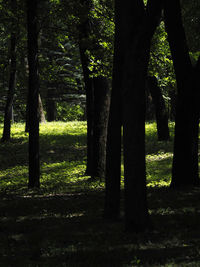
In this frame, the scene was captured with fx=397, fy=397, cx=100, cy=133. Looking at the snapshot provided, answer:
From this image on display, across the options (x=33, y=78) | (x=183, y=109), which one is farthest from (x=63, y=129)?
(x=183, y=109)

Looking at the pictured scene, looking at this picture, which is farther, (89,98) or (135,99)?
(89,98)

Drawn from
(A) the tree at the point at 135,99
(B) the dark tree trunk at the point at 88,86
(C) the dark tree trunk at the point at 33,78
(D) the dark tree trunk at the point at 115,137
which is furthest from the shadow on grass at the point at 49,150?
(A) the tree at the point at 135,99

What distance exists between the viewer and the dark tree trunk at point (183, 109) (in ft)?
39.7

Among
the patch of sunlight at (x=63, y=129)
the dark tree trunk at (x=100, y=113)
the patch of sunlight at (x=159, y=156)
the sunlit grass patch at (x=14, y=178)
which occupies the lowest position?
the sunlit grass patch at (x=14, y=178)

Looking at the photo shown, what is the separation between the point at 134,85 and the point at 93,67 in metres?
9.35

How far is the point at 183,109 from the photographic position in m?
12.2

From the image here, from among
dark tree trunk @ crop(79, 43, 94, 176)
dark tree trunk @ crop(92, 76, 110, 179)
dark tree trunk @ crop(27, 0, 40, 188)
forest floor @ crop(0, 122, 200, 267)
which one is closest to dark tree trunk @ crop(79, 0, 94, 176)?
dark tree trunk @ crop(79, 43, 94, 176)

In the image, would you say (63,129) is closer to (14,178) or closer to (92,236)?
(14,178)

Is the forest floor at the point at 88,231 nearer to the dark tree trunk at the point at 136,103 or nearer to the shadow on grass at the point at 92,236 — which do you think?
the shadow on grass at the point at 92,236

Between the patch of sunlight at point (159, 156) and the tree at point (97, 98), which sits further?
the patch of sunlight at point (159, 156)

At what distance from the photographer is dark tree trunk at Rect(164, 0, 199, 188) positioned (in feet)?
39.7

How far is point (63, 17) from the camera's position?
1535 cm

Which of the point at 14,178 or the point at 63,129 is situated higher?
the point at 63,129

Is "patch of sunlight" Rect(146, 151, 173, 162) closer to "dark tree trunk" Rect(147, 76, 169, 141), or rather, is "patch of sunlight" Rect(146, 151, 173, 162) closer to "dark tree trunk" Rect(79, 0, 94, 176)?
"dark tree trunk" Rect(147, 76, 169, 141)
